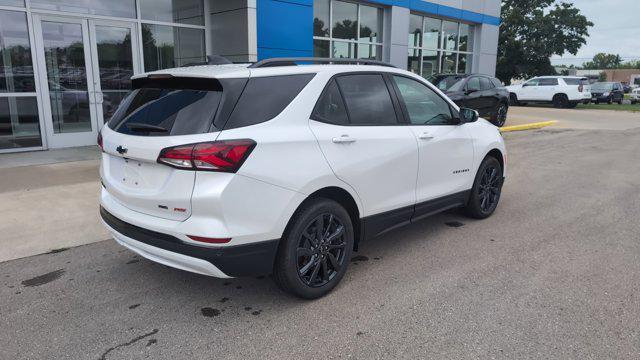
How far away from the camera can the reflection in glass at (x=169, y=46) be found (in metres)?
10.6

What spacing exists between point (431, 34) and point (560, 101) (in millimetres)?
12790

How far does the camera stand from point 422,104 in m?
4.66

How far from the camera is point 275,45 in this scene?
11297mm

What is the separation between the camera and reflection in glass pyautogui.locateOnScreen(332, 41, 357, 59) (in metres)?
14.8

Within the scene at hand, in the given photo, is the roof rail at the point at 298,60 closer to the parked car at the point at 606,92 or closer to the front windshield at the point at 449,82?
the front windshield at the point at 449,82

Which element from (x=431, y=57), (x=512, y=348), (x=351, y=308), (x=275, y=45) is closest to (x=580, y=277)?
(x=512, y=348)

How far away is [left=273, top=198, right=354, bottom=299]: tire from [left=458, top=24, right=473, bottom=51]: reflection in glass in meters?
18.1

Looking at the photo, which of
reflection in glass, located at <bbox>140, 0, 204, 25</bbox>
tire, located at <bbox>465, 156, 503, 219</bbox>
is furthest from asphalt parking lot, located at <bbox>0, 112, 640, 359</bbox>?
reflection in glass, located at <bbox>140, 0, 204, 25</bbox>

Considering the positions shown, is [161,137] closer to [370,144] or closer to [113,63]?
[370,144]

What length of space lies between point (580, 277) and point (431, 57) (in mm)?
15603

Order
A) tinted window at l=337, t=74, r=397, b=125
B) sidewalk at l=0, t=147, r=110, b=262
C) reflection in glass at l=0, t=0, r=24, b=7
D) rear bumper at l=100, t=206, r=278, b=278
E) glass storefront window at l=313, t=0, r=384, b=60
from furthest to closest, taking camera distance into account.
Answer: glass storefront window at l=313, t=0, r=384, b=60, reflection in glass at l=0, t=0, r=24, b=7, sidewalk at l=0, t=147, r=110, b=262, tinted window at l=337, t=74, r=397, b=125, rear bumper at l=100, t=206, r=278, b=278

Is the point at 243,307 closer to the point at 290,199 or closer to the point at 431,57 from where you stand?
the point at 290,199

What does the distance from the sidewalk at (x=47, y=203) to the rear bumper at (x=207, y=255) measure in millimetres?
1979

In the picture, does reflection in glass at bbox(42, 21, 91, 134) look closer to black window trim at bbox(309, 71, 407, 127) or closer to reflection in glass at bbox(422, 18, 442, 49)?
black window trim at bbox(309, 71, 407, 127)
